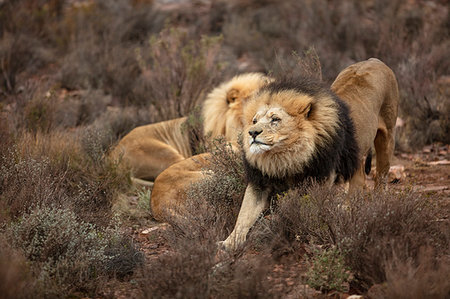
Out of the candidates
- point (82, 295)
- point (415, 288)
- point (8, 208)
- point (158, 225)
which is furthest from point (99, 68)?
point (415, 288)

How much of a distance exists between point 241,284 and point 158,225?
2773mm

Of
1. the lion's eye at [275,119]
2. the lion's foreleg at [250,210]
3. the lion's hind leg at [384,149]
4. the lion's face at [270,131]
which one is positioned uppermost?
the lion's eye at [275,119]

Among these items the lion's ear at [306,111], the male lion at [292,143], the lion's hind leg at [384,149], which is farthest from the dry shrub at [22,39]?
the lion's ear at [306,111]

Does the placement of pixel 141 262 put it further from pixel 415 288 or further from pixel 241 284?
pixel 415 288

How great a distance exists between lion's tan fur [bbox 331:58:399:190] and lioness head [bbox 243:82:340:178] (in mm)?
884

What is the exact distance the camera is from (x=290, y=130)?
4.32m

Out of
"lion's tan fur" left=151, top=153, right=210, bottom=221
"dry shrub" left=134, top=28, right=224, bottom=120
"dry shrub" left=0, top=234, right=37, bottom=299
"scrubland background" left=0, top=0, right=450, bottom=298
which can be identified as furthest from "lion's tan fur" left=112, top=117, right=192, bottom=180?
"dry shrub" left=0, top=234, right=37, bottom=299

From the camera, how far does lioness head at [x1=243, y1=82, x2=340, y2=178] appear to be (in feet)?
14.0

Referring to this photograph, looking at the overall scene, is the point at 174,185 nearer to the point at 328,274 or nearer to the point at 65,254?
the point at 65,254

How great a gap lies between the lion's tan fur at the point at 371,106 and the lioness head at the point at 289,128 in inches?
34.8

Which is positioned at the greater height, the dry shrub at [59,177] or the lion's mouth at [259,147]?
the lion's mouth at [259,147]

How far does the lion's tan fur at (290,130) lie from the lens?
169 inches

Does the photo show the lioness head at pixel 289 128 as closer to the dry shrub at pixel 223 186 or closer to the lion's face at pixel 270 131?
the lion's face at pixel 270 131

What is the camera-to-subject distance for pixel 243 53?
627 inches
